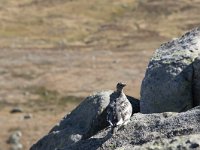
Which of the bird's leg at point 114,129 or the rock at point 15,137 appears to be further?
the rock at point 15,137

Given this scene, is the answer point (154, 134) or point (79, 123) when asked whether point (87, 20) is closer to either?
point (79, 123)

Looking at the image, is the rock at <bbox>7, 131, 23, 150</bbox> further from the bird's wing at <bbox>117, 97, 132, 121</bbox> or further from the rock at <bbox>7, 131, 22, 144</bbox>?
the bird's wing at <bbox>117, 97, 132, 121</bbox>

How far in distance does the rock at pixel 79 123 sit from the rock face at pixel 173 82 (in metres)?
1.37

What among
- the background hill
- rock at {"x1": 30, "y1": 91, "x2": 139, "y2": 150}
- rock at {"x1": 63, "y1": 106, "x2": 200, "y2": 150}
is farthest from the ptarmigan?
the background hill

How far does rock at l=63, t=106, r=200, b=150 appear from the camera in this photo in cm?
1361

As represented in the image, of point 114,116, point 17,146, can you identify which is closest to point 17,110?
point 17,146

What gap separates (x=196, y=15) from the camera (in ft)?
415

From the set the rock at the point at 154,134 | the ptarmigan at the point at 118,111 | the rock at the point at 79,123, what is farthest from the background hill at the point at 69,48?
the ptarmigan at the point at 118,111

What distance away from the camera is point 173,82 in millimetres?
17797

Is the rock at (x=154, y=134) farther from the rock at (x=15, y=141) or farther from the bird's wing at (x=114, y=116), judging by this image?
the rock at (x=15, y=141)

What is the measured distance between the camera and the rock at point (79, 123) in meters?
19.5

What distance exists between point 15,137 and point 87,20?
8289 cm

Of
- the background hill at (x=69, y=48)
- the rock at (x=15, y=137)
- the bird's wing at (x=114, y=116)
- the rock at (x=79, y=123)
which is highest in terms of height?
the bird's wing at (x=114, y=116)

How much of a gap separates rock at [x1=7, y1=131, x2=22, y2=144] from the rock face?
2638cm
